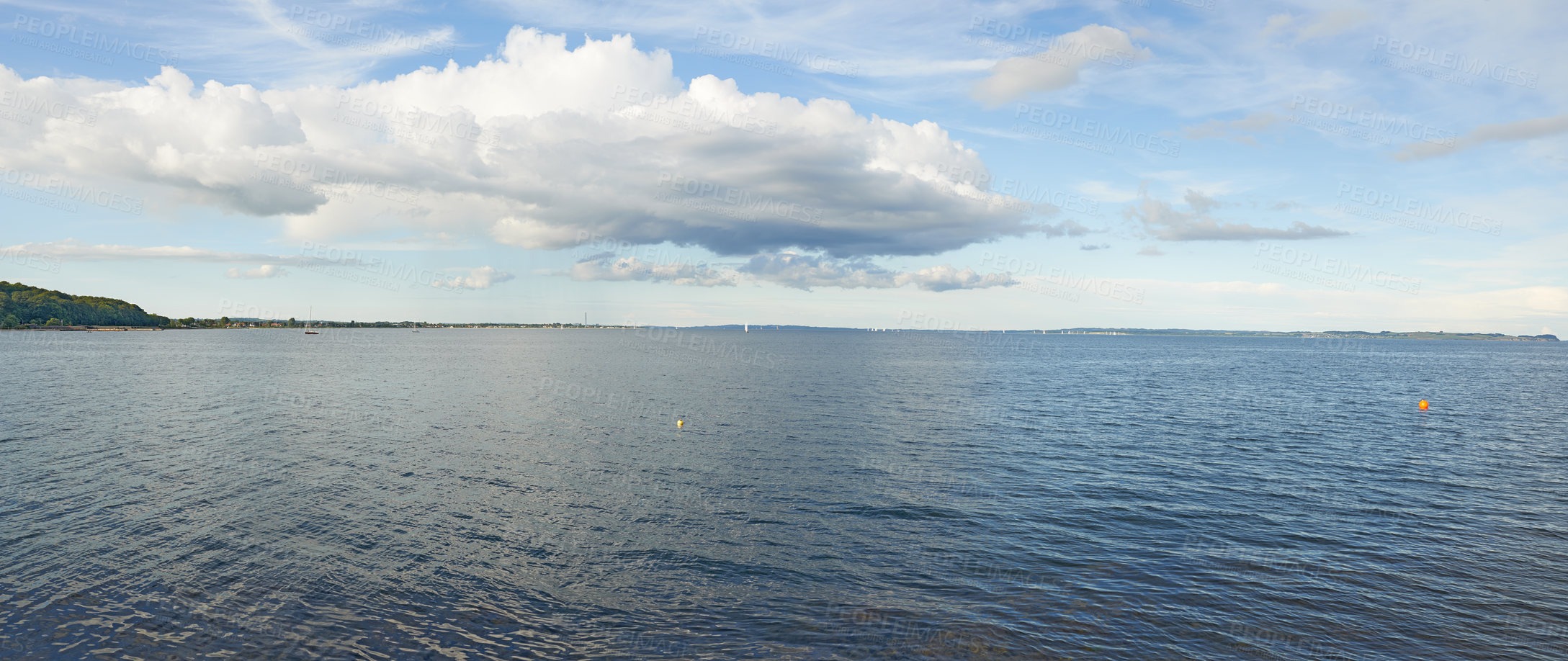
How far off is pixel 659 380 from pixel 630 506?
75.6 m

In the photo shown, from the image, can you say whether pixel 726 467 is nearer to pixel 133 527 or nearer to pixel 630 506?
pixel 630 506

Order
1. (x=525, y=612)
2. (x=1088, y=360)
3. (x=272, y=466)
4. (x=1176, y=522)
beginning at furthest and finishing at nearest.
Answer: (x=1088, y=360)
(x=272, y=466)
(x=1176, y=522)
(x=525, y=612)

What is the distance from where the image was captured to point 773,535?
107ft

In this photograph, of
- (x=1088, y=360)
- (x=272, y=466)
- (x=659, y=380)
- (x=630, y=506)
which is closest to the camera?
(x=630, y=506)

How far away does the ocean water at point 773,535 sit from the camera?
22.5 m

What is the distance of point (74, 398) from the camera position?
242ft

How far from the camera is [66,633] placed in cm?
2158

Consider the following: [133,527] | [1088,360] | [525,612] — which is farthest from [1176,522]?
[1088,360]

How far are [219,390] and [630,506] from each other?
7992 centimetres

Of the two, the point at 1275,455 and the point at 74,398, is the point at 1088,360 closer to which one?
the point at 1275,455

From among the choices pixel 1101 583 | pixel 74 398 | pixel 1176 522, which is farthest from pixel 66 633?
pixel 74 398

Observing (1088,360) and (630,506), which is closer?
(630,506)

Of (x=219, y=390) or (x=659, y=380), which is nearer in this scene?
(x=219, y=390)

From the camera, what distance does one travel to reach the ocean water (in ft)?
73.8
